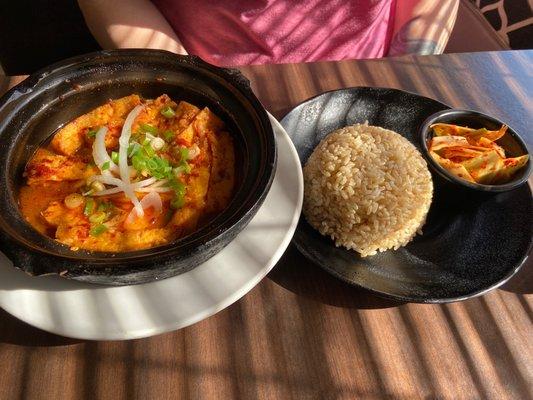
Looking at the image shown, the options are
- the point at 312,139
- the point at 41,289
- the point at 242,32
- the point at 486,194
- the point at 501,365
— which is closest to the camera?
the point at 41,289

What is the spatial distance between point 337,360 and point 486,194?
641mm

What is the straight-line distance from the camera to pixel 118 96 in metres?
1.20

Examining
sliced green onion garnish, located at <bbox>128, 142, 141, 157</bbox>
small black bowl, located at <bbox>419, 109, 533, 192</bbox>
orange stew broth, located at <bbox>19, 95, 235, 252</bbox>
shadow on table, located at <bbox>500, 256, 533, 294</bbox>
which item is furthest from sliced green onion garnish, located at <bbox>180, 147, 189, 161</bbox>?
shadow on table, located at <bbox>500, 256, 533, 294</bbox>

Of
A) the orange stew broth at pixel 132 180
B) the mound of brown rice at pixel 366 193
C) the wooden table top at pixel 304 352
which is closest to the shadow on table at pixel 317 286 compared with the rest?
the wooden table top at pixel 304 352

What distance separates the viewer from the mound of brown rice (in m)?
1.20

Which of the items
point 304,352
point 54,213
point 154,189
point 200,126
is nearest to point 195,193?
point 154,189

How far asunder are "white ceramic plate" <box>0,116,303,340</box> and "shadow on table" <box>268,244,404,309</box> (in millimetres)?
160

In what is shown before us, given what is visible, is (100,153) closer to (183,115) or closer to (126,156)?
(126,156)

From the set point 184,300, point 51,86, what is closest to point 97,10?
point 51,86

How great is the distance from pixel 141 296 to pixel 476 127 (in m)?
1.14

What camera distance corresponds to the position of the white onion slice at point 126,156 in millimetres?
1028

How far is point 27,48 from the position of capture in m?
2.36

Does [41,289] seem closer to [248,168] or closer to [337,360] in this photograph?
[248,168]

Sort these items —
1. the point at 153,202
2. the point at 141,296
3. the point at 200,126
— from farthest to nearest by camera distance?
1. the point at 200,126
2. the point at 153,202
3. the point at 141,296
